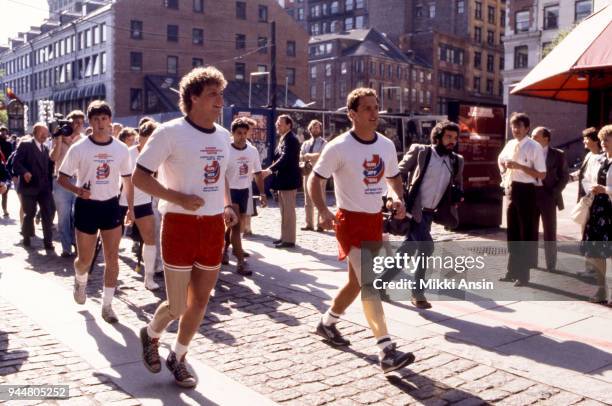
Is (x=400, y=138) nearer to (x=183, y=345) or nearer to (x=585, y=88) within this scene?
(x=585, y=88)

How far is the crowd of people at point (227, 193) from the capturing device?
13.7 feet

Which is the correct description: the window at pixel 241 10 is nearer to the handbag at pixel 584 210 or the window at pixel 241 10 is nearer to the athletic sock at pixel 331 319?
the handbag at pixel 584 210

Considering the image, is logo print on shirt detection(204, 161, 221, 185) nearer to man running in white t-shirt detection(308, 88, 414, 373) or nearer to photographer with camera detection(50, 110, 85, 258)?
man running in white t-shirt detection(308, 88, 414, 373)

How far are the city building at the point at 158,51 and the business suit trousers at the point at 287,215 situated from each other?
128 ft

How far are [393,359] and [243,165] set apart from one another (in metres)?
4.76

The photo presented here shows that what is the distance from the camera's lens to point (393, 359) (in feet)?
14.8

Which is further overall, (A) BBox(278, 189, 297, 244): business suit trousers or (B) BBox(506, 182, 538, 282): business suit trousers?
(A) BBox(278, 189, 297, 244): business suit trousers

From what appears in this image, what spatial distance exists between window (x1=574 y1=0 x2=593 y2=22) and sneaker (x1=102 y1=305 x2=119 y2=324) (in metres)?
52.9

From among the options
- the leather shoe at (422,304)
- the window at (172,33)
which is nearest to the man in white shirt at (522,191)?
the leather shoe at (422,304)

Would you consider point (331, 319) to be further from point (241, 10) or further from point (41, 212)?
point (241, 10)

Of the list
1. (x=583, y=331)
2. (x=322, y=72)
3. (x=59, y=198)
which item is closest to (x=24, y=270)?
(x=59, y=198)

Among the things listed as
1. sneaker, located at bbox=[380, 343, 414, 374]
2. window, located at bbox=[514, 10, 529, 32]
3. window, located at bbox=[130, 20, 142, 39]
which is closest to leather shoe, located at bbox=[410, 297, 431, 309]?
sneaker, located at bbox=[380, 343, 414, 374]

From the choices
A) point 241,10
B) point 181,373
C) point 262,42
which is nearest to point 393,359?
point 181,373

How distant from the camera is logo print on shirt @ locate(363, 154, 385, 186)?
488cm
